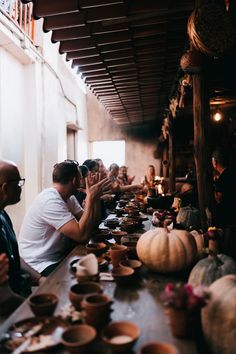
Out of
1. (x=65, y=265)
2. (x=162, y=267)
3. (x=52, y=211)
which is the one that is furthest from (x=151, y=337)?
(x=52, y=211)

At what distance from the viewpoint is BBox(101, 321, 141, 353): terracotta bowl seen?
1320mm

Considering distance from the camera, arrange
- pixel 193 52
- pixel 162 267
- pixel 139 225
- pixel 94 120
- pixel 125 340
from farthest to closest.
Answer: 1. pixel 94 120
2. pixel 139 225
3. pixel 193 52
4. pixel 162 267
5. pixel 125 340

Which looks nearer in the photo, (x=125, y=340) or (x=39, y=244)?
(x=125, y=340)

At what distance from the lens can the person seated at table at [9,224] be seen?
104 inches

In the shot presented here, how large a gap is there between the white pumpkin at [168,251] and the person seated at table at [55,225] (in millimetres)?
970

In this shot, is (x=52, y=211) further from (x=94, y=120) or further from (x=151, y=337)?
(x=94, y=120)

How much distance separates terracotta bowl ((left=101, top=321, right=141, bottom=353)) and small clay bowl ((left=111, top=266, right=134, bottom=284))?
589mm

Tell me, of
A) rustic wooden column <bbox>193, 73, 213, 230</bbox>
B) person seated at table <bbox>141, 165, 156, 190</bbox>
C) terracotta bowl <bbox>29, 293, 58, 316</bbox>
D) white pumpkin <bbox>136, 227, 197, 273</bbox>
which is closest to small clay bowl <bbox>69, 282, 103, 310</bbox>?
terracotta bowl <bbox>29, 293, 58, 316</bbox>

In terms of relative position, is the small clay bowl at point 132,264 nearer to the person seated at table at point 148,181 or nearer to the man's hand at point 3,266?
the man's hand at point 3,266

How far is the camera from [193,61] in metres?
3.27

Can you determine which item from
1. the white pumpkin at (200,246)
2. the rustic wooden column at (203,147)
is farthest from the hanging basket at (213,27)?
the white pumpkin at (200,246)

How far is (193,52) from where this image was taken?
10.6ft

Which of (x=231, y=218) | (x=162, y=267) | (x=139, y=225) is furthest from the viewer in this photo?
(x=231, y=218)

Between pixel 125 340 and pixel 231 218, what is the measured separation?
11.7 ft
